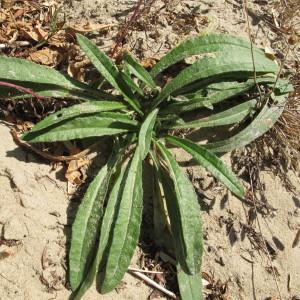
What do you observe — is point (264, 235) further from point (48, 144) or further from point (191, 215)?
point (48, 144)

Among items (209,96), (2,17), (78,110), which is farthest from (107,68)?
(2,17)

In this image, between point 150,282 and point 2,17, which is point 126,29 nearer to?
point 2,17

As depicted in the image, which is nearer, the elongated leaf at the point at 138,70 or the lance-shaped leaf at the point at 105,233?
the lance-shaped leaf at the point at 105,233

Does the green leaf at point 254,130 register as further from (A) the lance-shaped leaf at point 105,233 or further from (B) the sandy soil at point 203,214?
(A) the lance-shaped leaf at point 105,233

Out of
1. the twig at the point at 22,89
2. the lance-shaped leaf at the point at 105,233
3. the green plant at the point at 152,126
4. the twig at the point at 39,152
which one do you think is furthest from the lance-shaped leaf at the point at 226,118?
the twig at the point at 22,89

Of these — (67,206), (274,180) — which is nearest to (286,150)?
(274,180)

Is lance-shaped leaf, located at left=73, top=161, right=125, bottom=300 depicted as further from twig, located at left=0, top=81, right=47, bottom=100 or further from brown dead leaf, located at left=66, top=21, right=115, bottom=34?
brown dead leaf, located at left=66, top=21, right=115, bottom=34
